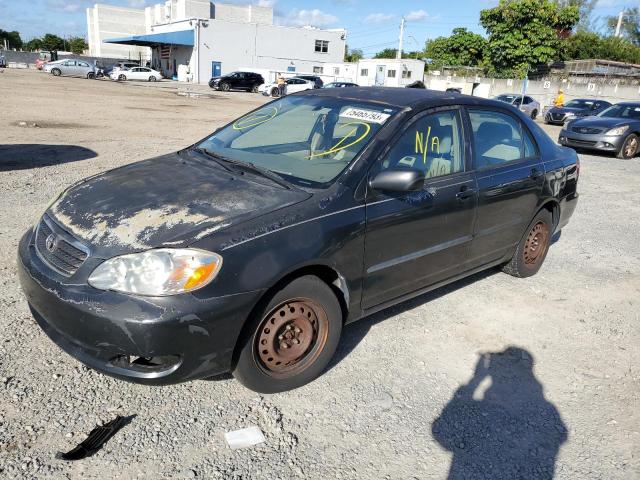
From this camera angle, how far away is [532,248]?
196 inches

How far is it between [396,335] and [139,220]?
201cm

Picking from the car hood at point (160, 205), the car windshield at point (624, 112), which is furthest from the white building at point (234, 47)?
the car hood at point (160, 205)

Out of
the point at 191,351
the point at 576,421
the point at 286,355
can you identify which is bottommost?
the point at 576,421

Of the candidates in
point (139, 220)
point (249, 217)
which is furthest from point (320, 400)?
point (139, 220)

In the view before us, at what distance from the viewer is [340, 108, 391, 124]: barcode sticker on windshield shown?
11.6ft

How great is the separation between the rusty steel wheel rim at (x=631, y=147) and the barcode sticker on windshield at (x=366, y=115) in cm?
1245

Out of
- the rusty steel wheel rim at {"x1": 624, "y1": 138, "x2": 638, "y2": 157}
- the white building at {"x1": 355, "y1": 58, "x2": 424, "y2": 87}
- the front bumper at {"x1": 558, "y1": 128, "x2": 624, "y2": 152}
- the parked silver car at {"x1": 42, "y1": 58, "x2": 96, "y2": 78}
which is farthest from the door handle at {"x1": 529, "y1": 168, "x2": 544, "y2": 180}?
the parked silver car at {"x1": 42, "y1": 58, "x2": 96, "y2": 78}

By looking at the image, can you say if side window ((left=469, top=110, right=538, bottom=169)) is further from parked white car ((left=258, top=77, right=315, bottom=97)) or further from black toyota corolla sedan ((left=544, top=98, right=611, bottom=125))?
parked white car ((left=258, top=77, right=315, bottom=97))

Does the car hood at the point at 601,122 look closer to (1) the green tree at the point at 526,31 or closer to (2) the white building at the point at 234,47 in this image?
(1) the green tree at the point at 526,31

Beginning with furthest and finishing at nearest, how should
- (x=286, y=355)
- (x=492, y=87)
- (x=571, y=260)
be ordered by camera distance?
(x=492, y=87) → (x=571, y=260) → (x=286, y=355)

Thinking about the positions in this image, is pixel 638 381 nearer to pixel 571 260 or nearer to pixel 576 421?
pixel 576 421

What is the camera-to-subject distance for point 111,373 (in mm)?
2543

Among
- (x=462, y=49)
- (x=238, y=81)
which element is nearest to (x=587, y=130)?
(x=238, y=81)

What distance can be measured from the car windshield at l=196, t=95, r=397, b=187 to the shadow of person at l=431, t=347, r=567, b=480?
1.60m
